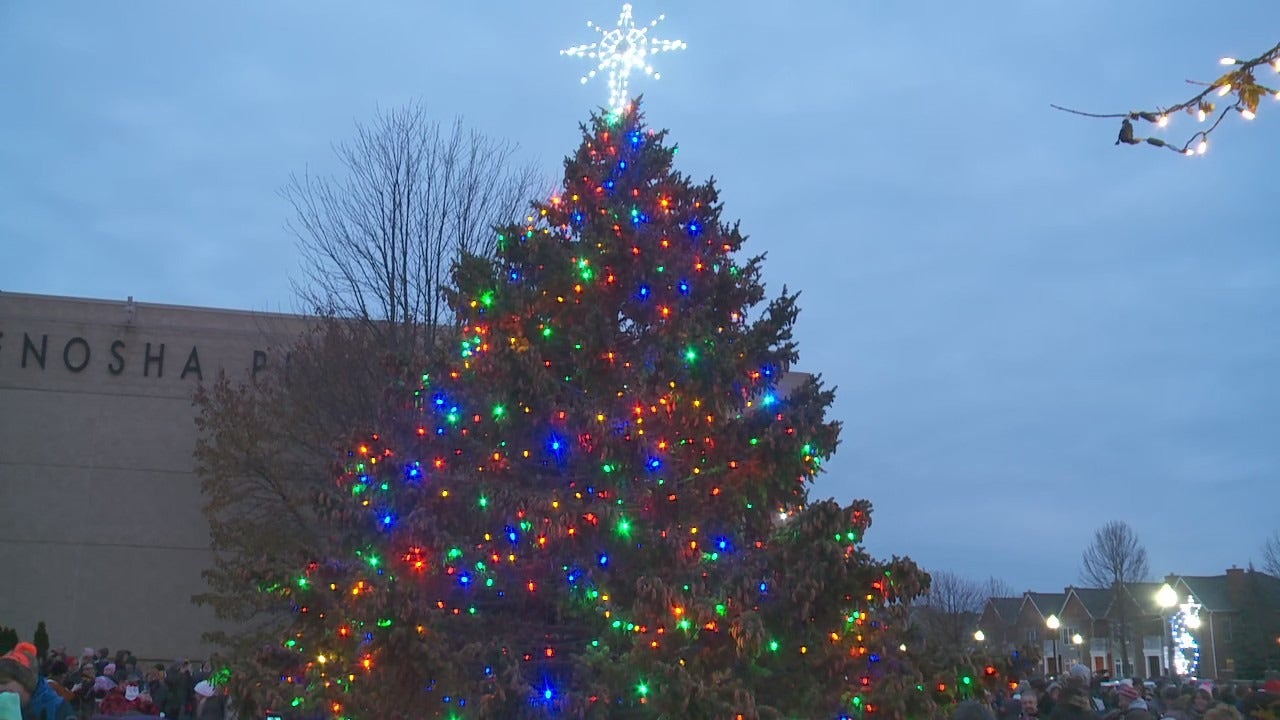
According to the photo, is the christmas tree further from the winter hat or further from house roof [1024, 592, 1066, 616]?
house roof [1024, 592, 1066, 616]

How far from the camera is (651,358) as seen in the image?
10.2 meters

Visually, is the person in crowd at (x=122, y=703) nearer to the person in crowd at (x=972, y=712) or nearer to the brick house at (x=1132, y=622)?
the person in crowd at (x=972, y=712)

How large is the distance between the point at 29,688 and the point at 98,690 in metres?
6.65

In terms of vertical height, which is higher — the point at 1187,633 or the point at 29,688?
the point at 29,688

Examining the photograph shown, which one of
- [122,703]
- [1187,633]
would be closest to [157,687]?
[122,703]

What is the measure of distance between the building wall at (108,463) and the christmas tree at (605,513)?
17.4 m

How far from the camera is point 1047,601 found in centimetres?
8988

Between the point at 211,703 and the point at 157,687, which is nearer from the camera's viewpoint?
the point at 211,703

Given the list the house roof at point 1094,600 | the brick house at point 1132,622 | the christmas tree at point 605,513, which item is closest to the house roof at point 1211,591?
the brick house at point 1132,622

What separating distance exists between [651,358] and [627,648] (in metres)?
2.57

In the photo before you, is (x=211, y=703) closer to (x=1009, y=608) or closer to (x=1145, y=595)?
(x=1145, y=595)

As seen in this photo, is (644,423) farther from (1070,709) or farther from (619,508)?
(1070,709)

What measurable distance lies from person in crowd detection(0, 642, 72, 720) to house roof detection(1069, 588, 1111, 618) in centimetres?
8070

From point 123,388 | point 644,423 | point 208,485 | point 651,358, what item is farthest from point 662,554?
point 123,388
